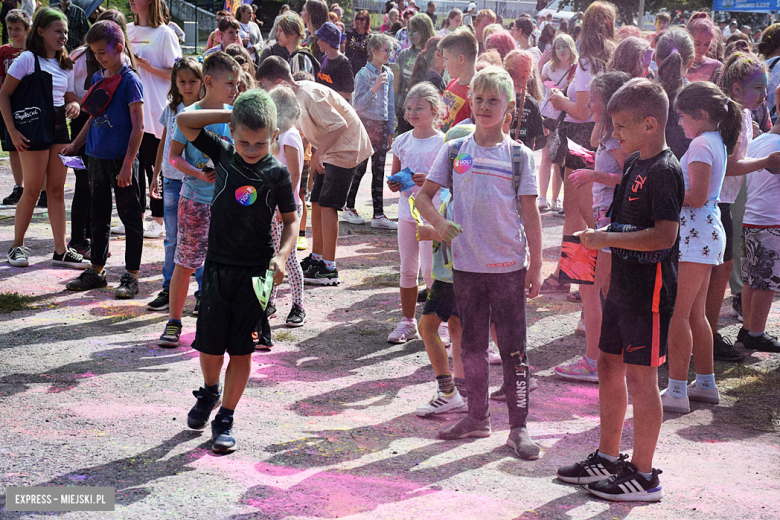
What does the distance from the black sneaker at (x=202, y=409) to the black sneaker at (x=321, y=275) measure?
10.1 ft

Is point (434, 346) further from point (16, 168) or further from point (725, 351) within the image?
point (16, 168)

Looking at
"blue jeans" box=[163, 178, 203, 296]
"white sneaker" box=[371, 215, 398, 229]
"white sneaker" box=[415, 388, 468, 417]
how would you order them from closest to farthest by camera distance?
"white sneaker" box=[415, 388, 468, 417]
"blue jeans" box=[163, 178, 203, 296]
"white sneaker" box=[371, 215, 398, 229]

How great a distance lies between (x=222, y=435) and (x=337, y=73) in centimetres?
671

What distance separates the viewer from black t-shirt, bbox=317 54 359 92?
377 inches

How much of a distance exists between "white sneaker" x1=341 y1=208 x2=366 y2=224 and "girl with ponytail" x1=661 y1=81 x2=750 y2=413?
531cm

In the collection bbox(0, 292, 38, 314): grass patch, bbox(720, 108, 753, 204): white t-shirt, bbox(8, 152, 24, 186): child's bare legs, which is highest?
bbox(720, 108, 753, 204): white t-shirt

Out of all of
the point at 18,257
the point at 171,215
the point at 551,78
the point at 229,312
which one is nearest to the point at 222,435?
the point at 229,312

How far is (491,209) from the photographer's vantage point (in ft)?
12.8

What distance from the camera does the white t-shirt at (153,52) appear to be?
24.2 feet

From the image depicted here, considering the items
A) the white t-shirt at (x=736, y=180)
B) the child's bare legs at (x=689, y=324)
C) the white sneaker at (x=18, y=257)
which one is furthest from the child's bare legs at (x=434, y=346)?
the white sneaker at (x=18, y=257)

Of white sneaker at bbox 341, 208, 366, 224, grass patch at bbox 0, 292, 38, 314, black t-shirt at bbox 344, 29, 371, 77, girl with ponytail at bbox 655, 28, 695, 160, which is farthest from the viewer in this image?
black t-shirt at bbox 344, 29, 371, 77

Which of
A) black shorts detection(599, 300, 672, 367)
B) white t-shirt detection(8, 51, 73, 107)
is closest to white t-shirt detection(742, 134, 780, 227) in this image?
black shorts detection(599, 300, 672, 367)

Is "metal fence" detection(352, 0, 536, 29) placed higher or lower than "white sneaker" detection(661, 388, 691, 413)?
higher

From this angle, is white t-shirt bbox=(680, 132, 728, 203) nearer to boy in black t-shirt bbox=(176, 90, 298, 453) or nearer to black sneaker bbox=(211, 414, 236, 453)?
boy in black t-shirt bbox=(176, 90, 298, 453)
